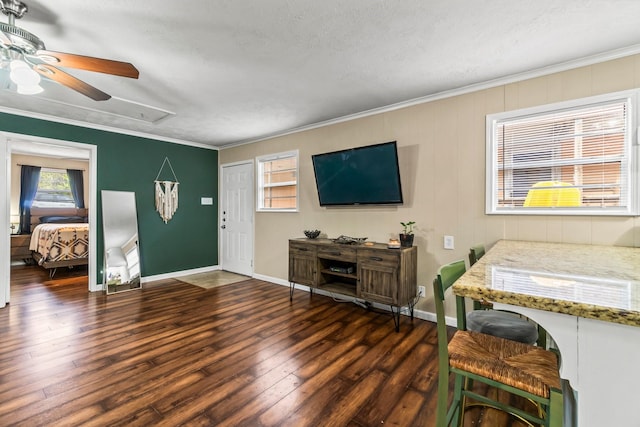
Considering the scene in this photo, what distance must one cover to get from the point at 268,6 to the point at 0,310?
15.0ft

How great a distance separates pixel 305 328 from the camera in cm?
300

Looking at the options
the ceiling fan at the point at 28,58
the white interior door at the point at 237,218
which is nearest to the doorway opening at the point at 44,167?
the white interior door at the point at 237,218

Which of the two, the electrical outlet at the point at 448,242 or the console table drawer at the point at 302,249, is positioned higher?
Result: the electrical outlet at the point at 448,242

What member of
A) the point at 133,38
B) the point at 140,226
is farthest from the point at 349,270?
the point at 140,226

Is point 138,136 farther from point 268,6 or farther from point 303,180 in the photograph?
point 268,6

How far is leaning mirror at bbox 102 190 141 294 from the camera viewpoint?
431 cm

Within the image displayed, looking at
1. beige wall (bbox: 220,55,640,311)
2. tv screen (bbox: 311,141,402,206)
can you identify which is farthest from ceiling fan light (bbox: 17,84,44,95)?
beige wall (bbox: 220,55,640,311)

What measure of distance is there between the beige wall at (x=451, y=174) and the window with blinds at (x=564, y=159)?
0.09 m

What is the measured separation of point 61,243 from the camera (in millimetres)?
5133

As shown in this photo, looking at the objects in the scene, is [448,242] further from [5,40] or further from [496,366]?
[5,40]

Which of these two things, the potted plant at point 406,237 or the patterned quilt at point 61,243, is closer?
the potted plant at point 406,237

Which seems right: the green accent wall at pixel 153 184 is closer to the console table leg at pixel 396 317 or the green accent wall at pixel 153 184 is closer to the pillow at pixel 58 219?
the pillow at pixel 58 219

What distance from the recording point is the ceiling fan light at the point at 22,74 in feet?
5.93

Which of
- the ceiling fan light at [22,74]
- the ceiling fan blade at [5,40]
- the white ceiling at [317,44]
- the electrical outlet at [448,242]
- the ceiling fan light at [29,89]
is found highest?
the white ceiling at [317,44]
